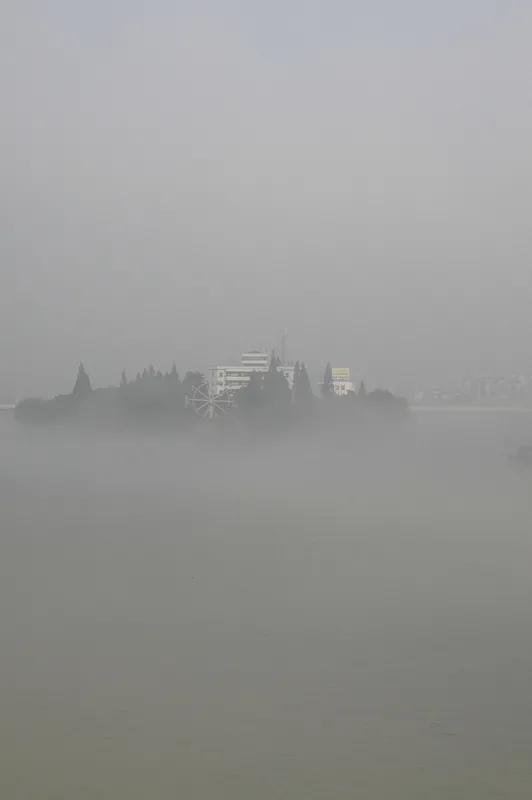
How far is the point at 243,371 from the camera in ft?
67.2

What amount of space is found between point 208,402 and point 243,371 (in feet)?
16.9

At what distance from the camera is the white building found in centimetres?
1948

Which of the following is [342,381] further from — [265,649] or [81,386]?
[265,649]

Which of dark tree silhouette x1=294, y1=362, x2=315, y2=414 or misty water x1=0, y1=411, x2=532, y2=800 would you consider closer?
misty water x1=0, y1=411, x2=532, y2=800

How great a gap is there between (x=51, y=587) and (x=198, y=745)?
80.6 inches

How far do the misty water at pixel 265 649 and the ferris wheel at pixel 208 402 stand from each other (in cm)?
738

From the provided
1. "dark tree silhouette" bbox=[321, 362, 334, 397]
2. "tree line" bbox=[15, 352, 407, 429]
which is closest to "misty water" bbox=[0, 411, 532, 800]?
"tree line" bbox=[15, 352, 407, 429]

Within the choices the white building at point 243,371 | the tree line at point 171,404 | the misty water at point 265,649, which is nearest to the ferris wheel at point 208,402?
the tree line at point 171,404

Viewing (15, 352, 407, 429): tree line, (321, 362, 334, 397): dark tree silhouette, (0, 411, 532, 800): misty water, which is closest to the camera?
(0, 411, 532, 800): misty water

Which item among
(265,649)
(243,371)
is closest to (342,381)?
(243,371)

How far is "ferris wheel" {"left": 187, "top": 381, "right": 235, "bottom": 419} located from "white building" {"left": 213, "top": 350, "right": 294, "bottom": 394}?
3025 mm

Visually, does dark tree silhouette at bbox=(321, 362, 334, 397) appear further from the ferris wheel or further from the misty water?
the misty water

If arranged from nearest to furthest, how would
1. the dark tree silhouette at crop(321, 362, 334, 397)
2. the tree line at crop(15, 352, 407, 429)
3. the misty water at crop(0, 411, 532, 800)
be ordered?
the misty water at crop(0, 411, 532, 800) < the tree line at crop(15, 352, 407, 429) < the dark tree silhouette at crop(321, 362, 334, 397)

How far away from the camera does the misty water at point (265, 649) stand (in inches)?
96.1
